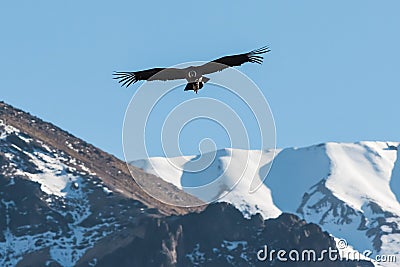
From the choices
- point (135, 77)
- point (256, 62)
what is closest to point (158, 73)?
point (135, 77)

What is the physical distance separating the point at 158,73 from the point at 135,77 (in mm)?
1212

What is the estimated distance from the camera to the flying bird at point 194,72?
71.3 meters

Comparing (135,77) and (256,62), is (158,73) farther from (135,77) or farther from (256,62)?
(256,62)

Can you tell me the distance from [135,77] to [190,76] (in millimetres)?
3111

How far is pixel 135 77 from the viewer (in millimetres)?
73250

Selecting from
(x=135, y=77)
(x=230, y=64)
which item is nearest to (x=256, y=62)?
(x=230, y=64)

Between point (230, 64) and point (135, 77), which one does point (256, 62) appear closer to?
point (230, 64)

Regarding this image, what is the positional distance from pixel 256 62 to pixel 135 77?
6.79 metres

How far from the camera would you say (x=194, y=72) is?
72.1m

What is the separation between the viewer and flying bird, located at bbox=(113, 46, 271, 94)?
71312 mm

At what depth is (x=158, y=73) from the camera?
73000mm

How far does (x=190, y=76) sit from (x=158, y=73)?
6.50 ft

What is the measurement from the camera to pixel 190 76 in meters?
71.9
